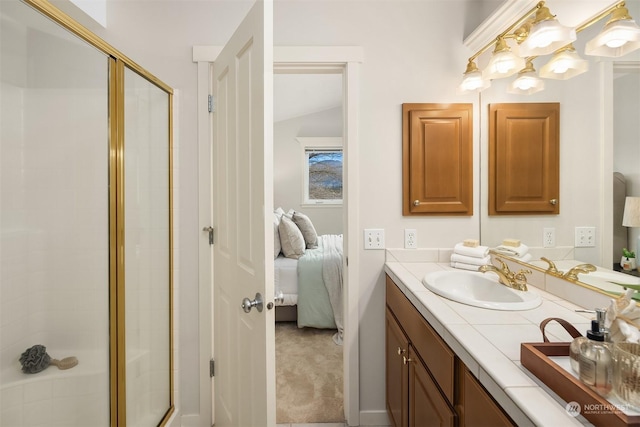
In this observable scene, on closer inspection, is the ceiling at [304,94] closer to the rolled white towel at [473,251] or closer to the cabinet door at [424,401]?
the rolled white towel at [473,251]

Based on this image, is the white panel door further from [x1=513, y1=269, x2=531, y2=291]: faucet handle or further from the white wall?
the white wall

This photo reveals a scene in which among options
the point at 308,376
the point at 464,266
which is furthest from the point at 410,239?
the point at 308,376

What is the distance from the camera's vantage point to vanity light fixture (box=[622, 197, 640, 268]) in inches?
36.6

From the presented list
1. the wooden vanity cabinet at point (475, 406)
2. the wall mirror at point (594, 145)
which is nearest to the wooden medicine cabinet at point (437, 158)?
the wall mirror at point (594, 145)

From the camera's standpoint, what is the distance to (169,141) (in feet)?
5.69

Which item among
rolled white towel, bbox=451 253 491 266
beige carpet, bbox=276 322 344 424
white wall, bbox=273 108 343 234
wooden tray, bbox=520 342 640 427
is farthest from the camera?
white wall, bbox=273 108 343 234

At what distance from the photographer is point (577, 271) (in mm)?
1149

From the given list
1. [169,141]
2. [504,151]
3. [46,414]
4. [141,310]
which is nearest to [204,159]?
[169,141]

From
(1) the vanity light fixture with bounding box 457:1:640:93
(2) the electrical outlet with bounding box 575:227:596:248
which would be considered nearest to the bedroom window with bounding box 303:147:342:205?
(1) the vanity light fixture with bounding box 457:1:640:93

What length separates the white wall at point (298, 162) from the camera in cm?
529

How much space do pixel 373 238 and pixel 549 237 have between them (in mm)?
844

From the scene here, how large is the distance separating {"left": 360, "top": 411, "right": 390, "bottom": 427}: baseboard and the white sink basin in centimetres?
93

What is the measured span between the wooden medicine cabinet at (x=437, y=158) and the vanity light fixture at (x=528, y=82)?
0.99ft

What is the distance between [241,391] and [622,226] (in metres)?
1.55
